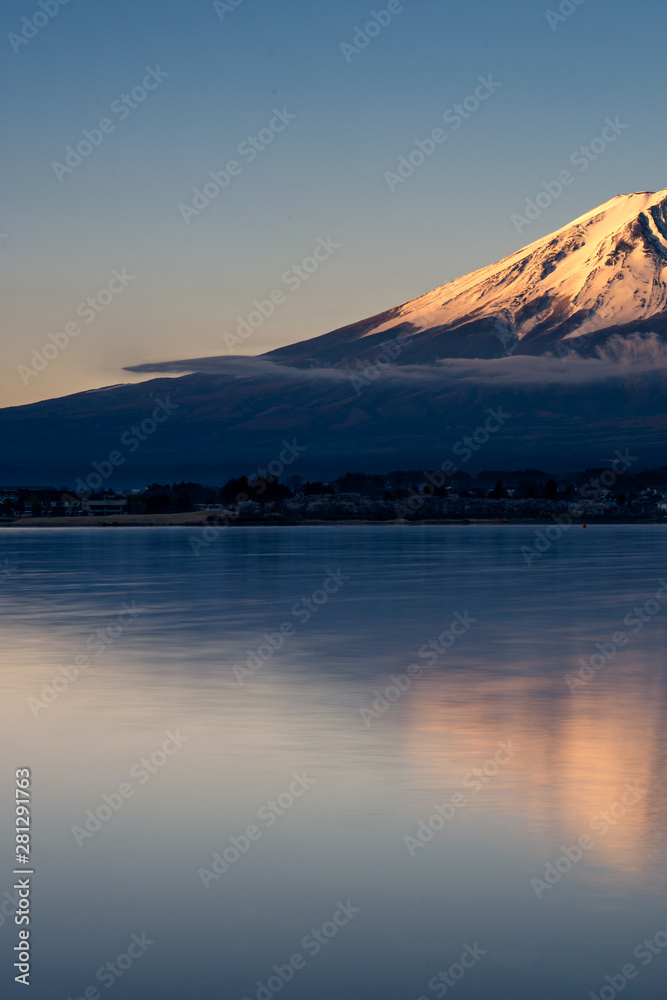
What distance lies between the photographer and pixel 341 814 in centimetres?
1382

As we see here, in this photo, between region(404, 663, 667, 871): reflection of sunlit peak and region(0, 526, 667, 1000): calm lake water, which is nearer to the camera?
region(0, 526, 667, 1000): calm lake water

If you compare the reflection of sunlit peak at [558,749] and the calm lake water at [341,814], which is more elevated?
the calm lake water at [341,814]

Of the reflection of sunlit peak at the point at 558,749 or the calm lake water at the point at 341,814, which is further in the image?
the reflection of sunlit peak at the point at 558,749

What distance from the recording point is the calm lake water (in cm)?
952

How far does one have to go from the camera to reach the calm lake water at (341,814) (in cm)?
952

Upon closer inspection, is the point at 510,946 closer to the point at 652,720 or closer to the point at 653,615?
the point at 652,720

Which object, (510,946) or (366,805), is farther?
(366,805)

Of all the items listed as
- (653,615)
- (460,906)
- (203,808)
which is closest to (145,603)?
(653,615)

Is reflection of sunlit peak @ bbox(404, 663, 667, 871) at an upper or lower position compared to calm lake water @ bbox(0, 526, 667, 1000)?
lower

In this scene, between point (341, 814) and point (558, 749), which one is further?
point (558, 749)

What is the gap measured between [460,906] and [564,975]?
5.35 feet

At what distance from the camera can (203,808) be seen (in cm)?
1412

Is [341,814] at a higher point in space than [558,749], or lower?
higher

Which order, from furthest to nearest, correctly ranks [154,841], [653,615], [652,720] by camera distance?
[653,615], [652,720], [154,841]
